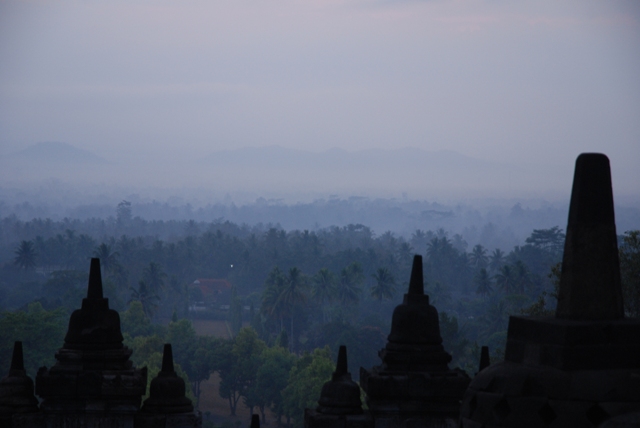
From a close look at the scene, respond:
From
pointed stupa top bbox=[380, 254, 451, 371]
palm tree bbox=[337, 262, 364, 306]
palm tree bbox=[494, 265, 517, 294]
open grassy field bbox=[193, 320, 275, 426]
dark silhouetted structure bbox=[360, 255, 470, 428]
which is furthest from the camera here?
palm tree bbox=[337, 262, 364, 306]

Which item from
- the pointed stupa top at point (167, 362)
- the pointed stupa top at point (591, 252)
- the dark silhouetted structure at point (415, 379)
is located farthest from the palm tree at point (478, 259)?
the pointed stupa top at point (591, 252)

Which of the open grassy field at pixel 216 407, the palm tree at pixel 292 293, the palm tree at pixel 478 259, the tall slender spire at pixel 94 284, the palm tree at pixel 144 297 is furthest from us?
the palm tree at pixel 478 259

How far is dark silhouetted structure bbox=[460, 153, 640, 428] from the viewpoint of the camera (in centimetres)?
547

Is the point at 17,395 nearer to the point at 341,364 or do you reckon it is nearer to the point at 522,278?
the point at 341,364

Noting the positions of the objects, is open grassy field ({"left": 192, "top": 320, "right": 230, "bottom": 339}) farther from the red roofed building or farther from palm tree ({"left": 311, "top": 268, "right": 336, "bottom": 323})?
palm tree ({"left": 311, "top": 268, "right": 336, "bottom": 323})

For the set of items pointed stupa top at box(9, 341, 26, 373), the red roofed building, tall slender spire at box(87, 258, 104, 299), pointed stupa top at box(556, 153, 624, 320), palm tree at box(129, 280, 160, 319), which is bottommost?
the red roofed building

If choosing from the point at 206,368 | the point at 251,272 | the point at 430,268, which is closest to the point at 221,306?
the point at 251,272

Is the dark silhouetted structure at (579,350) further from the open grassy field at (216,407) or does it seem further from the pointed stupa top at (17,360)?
the open grassy field at (216,407)

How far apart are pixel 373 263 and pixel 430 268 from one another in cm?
1154

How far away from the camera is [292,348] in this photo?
115 metres

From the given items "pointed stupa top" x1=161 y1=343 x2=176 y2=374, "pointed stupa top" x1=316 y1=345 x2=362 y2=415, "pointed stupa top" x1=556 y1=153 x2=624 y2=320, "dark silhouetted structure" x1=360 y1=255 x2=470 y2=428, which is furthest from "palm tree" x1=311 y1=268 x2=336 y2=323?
"pointed stupa top" x1=556 y1=153 x2=624 y2=320

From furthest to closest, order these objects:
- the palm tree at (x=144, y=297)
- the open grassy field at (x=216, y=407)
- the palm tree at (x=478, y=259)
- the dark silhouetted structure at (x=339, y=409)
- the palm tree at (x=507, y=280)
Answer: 1. the palm tree at (x=478, y=259)
2. the palm tree at (x=507, y=280)
3. the palm tree at (x=144, y=297)
4. the open grassy field at (x=216, y=407)
5. the dark silhouetted structure at (x=339, y=409)

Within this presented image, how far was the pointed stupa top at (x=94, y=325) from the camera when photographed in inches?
458

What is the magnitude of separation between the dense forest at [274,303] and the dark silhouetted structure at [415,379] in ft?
69.8
